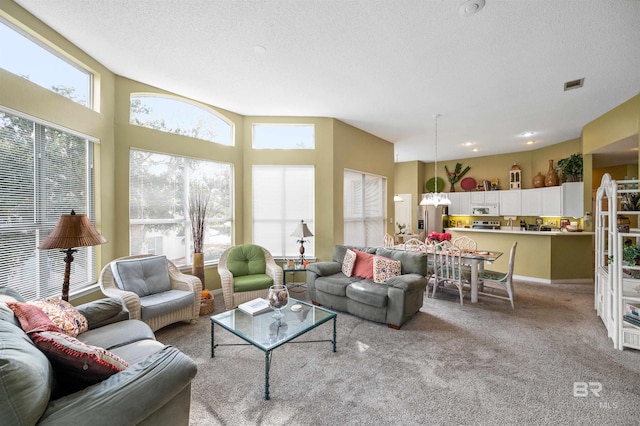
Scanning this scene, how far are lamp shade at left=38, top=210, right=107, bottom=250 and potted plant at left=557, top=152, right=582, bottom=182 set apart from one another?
801cm

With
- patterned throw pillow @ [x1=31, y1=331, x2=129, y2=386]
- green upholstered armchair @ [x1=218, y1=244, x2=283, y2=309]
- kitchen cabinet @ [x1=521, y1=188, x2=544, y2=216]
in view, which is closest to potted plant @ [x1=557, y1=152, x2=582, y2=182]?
kitchen cabinet @ [x1=521, y1=188, x2=544, y2=216]

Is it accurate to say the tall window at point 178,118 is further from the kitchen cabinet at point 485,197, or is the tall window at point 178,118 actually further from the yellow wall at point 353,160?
the kitchen cabinet at point 485,197

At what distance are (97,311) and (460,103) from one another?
201 inches

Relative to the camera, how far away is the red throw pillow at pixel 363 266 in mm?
3869

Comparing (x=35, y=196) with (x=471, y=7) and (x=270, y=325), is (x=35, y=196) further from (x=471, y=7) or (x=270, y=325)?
(x=471, y=7)

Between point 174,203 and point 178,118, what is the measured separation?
1.33m

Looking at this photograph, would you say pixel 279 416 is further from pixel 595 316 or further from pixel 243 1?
pixel 595 316

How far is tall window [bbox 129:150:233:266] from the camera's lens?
3721mm

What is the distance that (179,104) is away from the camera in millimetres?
4164

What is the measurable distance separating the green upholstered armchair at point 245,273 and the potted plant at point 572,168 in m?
6.29

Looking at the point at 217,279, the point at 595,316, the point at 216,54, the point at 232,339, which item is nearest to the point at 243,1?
the point at 216,54

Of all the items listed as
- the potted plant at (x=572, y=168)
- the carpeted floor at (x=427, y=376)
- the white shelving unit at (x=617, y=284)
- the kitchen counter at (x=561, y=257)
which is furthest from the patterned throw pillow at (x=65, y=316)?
the potted plant at (x=572, y=168)

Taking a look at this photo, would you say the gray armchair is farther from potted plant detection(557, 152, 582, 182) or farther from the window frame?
potted plant detection(557, 152, 582, 182)

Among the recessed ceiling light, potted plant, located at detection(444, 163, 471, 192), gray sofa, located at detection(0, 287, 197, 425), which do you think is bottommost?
gray sofa, located at detection(0, 287, 197, 425)
